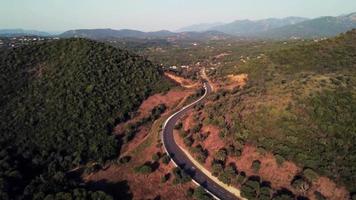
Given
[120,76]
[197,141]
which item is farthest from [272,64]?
[197,141]

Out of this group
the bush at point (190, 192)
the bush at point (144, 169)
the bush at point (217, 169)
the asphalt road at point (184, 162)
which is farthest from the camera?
the bush at point (144, 169)

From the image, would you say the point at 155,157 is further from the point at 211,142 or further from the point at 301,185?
the point at 301,185

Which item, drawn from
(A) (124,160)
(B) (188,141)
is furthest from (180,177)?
(A) (124,160)

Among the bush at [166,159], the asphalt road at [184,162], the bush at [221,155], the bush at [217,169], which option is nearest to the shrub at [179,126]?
the asphalt road at [184,162]

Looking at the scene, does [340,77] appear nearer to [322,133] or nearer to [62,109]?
[322,133]

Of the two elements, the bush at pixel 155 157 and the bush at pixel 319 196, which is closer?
the bush at pixel 319 196

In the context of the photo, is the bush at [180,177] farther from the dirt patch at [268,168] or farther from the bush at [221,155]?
the dirt patch at [268,168]
